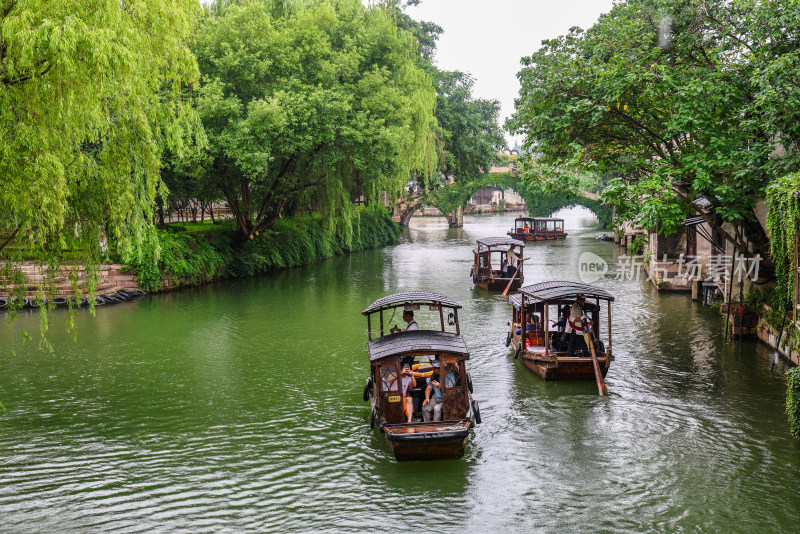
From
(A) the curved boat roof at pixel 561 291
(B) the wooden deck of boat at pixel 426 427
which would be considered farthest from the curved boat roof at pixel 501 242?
(B) the wooden deck of boat at pixel 426 427

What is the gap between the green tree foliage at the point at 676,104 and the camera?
537 inches

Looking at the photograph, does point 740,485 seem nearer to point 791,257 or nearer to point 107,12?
point 791,257

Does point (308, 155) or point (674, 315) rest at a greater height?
point (308, 155)

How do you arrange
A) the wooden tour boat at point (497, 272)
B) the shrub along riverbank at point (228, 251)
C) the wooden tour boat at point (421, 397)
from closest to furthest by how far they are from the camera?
1. the wooden tour boat at point (421, 397)
2. the shrub along riverbank at point (228, 251)
3. the wooden tour boat at point (497, 272)

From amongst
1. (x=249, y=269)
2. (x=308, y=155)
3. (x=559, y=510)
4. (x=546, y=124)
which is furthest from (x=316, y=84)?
(x=559, y=510)

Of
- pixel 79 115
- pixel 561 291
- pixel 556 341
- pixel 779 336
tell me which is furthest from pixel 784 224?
pixel 79 115

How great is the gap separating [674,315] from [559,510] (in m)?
14.1

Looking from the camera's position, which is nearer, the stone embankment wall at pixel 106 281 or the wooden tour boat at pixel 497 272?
the stone embankment wall at pixel 106 281

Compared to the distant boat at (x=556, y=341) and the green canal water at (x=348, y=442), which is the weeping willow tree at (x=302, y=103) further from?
the distant boat at (x=556, y=341)

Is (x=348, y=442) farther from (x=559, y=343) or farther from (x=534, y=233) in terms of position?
(x=534, y=233)

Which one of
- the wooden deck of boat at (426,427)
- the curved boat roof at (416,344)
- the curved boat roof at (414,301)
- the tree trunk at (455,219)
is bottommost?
the wooden deck of boat at (426,427)

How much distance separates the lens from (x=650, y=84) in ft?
47.1

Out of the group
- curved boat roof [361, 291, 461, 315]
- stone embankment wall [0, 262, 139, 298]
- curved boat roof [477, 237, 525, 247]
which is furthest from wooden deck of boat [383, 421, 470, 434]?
curved boat roof [477, 237, 525, 247]

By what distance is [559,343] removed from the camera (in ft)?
47.6
